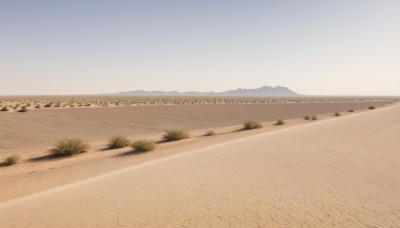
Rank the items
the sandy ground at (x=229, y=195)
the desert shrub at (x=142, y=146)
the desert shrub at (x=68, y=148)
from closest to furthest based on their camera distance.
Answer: the sandy ground at (x=229, y=195), the desert shrub at (x=68, y=148), the desert shrub at (x=142, y=146)

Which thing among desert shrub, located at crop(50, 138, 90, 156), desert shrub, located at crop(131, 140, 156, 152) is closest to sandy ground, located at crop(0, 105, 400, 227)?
desert shrub, located at crop(131, 140, 156, 152)

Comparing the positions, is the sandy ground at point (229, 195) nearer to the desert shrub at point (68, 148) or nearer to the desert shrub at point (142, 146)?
the desert shrub at point (142, 146)

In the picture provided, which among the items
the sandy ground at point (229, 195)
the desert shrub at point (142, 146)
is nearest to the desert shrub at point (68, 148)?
the desert shrub at point (142, 146)

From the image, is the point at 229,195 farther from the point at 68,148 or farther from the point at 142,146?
the point at 68,148

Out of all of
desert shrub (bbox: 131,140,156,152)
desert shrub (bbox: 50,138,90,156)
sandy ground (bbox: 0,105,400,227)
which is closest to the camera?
sandy ground (bbox: 0,105,400,227)

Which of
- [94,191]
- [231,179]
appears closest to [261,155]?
[231,179]

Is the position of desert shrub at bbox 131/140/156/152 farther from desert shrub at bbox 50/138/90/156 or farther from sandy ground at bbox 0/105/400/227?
desert shrub at bbox 50/138/90/156

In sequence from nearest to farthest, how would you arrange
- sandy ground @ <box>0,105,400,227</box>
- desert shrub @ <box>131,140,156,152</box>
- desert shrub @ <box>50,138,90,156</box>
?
sandy ground @ <box>0,105,400,227</box> → desert shrub @ <box>50,138,90,156</box> → desert shrub @ <box>131,140,156,152</box>

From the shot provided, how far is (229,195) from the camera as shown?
644 centimetres

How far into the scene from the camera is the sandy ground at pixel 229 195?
520 cm

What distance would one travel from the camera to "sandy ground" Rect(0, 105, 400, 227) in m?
5.20

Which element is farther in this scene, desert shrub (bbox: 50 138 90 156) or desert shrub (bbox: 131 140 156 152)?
desert shrub (bbox: 131 140 156 152)

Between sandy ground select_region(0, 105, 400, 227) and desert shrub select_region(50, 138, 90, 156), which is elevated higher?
sandy ground select_region(0, 105, 400, 227)

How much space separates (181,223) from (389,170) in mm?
6383
